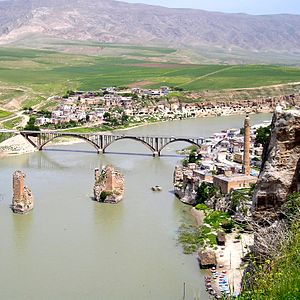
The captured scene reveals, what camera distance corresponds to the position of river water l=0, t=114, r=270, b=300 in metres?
17.9

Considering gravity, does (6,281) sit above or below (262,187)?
below

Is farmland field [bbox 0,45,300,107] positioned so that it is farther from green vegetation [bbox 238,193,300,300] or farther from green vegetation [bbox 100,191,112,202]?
green vegetation [bbox 238,193,300,300]

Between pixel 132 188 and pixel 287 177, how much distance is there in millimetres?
22829

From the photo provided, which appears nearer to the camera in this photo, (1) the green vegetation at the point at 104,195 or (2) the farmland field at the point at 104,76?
(1) the green vegetation at the point at 104,195

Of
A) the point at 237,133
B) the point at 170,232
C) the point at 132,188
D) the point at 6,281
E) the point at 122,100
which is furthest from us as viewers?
the point at 122,100

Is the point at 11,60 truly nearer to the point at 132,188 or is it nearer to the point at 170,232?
the point at 132,188

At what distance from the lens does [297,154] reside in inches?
365

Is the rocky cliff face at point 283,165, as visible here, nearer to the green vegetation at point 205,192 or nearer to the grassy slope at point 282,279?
the grassy slope at point 282,279

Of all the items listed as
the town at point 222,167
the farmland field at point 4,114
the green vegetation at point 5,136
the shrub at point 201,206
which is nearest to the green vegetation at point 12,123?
the farmland field at point 4,114

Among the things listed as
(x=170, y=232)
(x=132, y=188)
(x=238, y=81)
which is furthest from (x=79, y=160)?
(x=238, y=81)

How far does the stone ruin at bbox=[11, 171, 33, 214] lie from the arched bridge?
686 inches

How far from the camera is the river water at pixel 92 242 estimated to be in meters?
17.9

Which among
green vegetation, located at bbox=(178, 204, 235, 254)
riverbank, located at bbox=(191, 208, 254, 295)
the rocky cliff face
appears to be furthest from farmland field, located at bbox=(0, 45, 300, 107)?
the rocky cliff face

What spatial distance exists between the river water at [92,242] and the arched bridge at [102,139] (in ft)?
18.0
